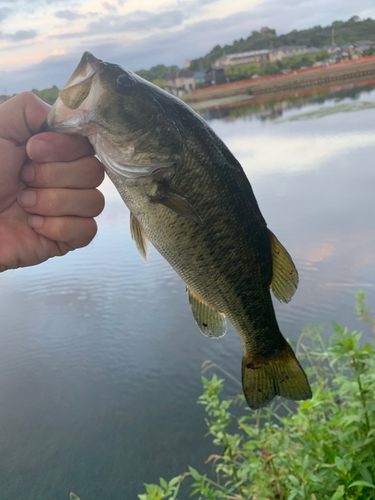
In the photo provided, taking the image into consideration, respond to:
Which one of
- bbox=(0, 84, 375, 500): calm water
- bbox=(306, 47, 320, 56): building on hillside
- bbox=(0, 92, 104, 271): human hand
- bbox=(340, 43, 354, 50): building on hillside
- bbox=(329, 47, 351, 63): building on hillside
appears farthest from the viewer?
bbox=(306, 47, 320, 56): building on hillside

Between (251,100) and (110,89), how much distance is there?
26.5 meters

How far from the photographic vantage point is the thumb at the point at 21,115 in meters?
1.38

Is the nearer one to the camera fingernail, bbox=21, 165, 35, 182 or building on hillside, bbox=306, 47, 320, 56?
fingernail, bbox=21, 165, 35, 182

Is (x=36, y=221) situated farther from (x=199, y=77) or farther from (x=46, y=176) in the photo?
(x=199, y=77)

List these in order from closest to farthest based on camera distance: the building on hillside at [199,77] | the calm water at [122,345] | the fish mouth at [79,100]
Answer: the fish mouth at [79,100] → the calm water at [122,345] → the building on hillside at [199,77]

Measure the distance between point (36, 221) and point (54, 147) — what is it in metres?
0.33

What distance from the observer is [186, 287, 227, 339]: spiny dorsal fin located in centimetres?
140

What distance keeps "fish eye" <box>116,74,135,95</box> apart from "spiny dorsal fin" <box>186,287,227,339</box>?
655mm

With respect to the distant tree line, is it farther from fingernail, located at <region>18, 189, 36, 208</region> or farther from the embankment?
fingernail, located at <region>18, 189, 36, 208</region>

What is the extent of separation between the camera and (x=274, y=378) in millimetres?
1443

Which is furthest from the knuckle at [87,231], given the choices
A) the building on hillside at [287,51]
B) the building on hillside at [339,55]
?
the building on hillside at [287,51]

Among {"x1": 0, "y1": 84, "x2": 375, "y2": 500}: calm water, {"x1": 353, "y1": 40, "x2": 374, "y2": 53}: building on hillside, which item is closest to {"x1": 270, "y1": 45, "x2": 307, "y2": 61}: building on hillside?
{"x1": 353, "y1": 40, "x2": 374, "y2": 53}: building on hillside

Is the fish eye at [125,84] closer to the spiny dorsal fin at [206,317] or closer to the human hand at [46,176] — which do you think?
the human hand at [46,176]

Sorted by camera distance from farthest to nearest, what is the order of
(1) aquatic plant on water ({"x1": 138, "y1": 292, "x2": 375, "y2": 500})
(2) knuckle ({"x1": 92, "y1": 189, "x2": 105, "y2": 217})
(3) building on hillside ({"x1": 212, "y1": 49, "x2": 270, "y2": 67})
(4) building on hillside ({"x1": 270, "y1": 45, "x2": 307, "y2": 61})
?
(4) building on hillside ({"x1": 270, "y1": 45, "x2": 307, "y2": 61}) < (3) building on hillside ({"x1": 212, "y1": 49, "x2": 270, "y2": 67}) < (1) aquatic plant on water ({"x1": 138, "y1": 292, "x2": 375, "y2": 500}) < (2) knuckle ({"x1": 92, "y1": 189, "x2": 105, "y2": 217})
